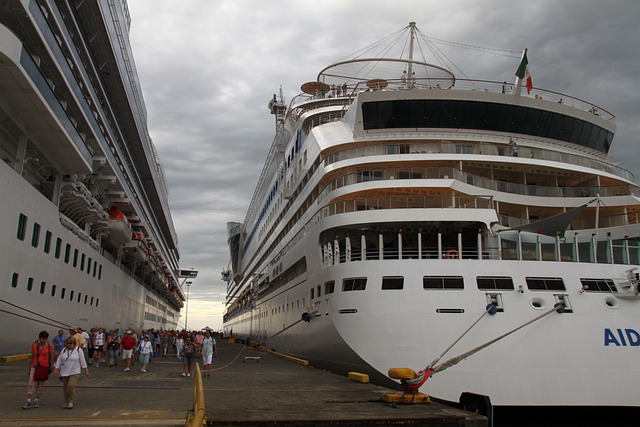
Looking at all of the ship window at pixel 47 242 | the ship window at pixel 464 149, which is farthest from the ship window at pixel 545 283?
the ship window at pixel 47 242

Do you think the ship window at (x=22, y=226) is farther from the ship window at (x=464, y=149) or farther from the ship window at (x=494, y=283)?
the ship window at (x=464, y=149)

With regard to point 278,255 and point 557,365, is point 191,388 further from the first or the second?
point 278,255

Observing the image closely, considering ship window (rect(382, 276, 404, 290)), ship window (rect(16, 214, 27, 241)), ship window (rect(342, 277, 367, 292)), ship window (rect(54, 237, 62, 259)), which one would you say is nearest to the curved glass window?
ship window (rect(342, 277, 367, 292))

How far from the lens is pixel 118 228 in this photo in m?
30.1

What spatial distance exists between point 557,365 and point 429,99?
1096cm

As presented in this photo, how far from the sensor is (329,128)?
23.2 m

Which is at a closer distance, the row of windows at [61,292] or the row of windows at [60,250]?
the row of windows at [61,292]

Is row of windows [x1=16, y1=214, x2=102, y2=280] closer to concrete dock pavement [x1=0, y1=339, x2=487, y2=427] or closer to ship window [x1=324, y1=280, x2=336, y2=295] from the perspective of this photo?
concrete dock pavement [x1=0, y1=339, x2=487, y2=427]

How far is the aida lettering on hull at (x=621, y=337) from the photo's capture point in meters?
13.8

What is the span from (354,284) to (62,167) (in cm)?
1362

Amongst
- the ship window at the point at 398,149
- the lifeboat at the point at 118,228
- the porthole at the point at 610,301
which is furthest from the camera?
the lifeboat at the point at 118,228

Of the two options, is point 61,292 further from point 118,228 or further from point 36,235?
point 118,228

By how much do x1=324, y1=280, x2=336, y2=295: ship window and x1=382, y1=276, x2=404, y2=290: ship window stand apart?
2.16m

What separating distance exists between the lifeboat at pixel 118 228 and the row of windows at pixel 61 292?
157 inches
